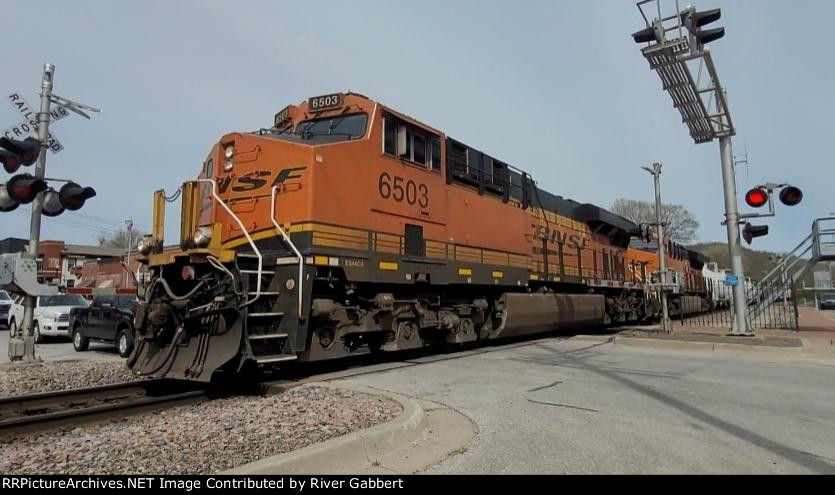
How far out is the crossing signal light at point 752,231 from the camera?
13.7 meters

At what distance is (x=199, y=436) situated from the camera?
181 inches

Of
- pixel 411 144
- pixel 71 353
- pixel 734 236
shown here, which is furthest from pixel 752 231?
pixel 71 353

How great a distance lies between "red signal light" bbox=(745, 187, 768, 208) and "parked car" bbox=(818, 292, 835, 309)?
43.3 meters

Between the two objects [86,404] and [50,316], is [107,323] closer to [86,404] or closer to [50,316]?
[50,316]

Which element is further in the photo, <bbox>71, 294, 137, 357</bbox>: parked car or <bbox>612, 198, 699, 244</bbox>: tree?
<bbox>612, 198, 699, 244</bbox>: tree

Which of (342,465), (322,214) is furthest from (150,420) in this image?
(322,214)

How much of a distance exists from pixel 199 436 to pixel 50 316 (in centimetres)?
1611

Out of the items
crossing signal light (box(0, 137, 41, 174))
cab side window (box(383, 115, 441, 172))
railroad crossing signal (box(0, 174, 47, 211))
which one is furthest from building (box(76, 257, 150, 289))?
cab side window (box(383, 115, 441, 172))

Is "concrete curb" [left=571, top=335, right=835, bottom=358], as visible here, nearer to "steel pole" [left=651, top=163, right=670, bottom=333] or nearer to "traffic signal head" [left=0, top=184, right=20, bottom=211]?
"steel pole" [left=651, top=163, right=670, bottom=333]

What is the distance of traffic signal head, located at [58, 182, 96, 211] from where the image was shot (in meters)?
9.16

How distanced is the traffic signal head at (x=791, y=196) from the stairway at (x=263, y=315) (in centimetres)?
1204

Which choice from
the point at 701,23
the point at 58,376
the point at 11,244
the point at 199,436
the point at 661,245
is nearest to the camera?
the point at 199,436

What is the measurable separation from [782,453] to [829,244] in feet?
48.0
